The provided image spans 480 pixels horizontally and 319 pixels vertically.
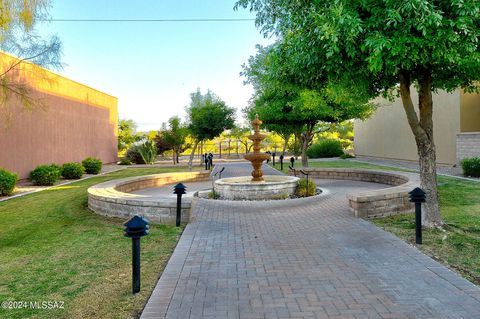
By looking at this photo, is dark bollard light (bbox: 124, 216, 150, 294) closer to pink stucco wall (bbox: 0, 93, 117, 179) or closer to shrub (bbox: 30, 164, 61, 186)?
pink stucco wall (bbox: 0, 93, 117, 179)

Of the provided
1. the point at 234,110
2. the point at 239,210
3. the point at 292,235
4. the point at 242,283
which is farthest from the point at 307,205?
the point at 234,110

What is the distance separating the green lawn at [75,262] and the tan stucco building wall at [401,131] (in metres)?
19.6

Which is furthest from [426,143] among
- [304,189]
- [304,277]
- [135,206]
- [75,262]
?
[75,262]

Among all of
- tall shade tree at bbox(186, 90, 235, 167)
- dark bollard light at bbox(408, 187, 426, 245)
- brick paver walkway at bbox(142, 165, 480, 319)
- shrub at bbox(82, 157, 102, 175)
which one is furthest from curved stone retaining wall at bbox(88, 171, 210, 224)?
tall shade tree at bbox(186, 90, 235, 167)

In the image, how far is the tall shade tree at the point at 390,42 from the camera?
17.0 feet

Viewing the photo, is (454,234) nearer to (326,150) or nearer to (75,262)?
(75,262)

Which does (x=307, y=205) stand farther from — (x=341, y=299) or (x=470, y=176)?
(x=470, y=176)

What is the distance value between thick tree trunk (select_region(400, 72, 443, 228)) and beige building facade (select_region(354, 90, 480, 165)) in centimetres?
1297

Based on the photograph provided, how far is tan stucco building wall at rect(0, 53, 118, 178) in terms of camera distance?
16.2 m

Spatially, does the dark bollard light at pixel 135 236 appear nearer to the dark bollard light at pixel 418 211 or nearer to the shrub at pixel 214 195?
the dark bollard light at pixel 418 211

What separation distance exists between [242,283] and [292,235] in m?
2.50

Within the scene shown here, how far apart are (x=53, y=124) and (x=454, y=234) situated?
20.5m

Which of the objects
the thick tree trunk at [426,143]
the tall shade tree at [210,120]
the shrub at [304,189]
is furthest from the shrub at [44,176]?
the thick tree trunk at [426,143]

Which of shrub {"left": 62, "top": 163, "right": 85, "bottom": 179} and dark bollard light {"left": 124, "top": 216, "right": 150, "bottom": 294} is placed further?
shrub {"left": 62, "top": 163, "right": 85, "bottom": 179}
